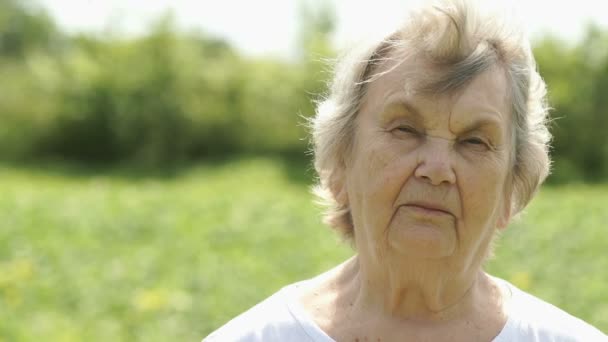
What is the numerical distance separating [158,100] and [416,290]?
46.8ft

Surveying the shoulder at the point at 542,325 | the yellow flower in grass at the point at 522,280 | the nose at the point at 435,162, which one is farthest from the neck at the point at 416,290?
the yellow flower in grass at the point at 522,280

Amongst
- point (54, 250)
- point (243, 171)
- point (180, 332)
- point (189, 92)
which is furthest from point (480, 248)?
point (189, 92)

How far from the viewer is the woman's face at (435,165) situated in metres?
1.98

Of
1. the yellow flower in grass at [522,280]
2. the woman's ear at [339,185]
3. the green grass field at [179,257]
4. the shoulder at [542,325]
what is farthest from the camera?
the yellow flower in grass at [522,280]

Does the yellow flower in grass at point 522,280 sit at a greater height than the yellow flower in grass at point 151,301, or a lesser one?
greater

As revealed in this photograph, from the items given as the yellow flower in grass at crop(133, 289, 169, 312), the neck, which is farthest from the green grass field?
the neck

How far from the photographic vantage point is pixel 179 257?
282 inches

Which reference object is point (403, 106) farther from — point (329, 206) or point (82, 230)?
point (82, 230)

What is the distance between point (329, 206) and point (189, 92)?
1397 centimetres

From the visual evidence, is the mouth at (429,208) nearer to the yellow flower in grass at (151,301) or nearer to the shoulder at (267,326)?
the shoulder at (267,326)

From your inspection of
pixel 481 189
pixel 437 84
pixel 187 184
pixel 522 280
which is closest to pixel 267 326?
pixel 481 189

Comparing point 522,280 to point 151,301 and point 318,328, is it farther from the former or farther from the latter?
point 318,328

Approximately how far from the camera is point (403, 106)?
2.03 m

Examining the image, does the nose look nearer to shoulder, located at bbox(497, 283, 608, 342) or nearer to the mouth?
the mouth
